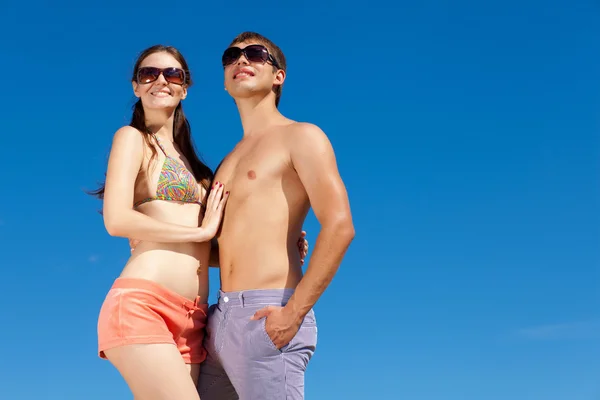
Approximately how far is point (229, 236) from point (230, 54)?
5.91 feet

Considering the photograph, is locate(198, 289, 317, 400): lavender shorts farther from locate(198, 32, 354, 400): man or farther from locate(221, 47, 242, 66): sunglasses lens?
locate(221, 47, 242, 66): sunglasses lens

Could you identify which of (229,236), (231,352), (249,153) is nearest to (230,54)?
(249,153)

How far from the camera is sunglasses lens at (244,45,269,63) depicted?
665 cm

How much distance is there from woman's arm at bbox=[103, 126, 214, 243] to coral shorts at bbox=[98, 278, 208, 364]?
0.38 metres

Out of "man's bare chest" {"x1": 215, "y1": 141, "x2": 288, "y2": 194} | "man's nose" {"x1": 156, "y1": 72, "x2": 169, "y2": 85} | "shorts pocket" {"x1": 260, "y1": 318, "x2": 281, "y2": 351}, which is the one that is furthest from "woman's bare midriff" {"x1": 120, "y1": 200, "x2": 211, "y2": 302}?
"man's nose" {"x1": 156, "y1": 72, "x2": 169, "y2": 85}

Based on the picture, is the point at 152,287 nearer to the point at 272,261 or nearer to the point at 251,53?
the point at 272,261

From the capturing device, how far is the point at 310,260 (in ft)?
17.9

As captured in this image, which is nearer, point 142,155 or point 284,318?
point 284,318

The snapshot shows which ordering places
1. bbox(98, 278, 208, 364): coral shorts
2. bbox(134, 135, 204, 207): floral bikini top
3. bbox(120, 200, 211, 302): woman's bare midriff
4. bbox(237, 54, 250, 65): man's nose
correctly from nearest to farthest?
1. bbox(98, 278, 208, 364): coral shorts
2. bbox(120, 200, 211, 302): woman's bare midriff
3. bbox(134, 135, 204, 207): floral bikini top
4. bbox(237, 54, 250, 65): man's nose

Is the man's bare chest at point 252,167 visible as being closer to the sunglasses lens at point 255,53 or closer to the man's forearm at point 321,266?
the man's forearm at point 321,266

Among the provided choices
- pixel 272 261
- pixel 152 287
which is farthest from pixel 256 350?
pixel 152 287

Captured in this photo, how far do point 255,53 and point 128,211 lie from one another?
1925mm

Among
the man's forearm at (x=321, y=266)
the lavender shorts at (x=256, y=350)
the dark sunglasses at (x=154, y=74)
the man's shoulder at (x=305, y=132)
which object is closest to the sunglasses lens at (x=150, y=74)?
the dark sunglasses at (x=154, y=74)

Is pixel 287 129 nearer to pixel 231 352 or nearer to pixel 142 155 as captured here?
pixel 142 155
